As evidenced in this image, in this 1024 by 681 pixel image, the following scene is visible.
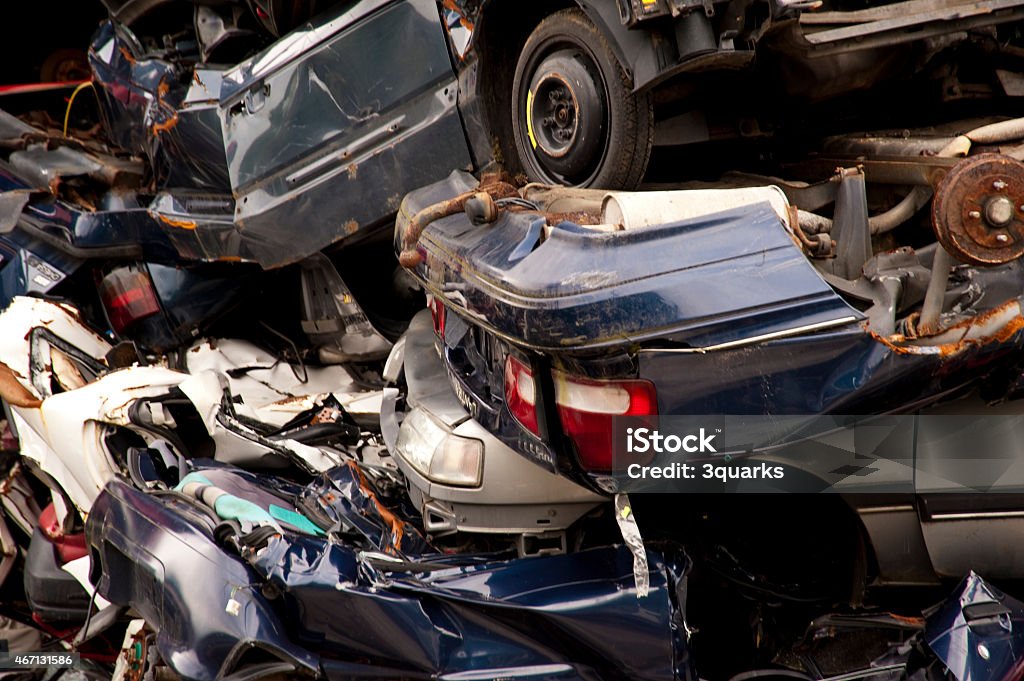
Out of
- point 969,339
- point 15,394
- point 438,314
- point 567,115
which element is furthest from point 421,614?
point 15,394

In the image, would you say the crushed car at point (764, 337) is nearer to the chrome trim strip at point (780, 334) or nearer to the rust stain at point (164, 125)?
the chrome trim strip at point (780, 334)

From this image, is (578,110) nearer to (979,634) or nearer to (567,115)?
(567,115)

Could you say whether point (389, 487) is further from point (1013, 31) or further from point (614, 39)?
point (1013, 31)

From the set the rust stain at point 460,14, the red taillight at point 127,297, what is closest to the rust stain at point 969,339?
the rust stain at point 460,14

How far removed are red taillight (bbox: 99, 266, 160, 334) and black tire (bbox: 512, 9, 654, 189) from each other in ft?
7.49

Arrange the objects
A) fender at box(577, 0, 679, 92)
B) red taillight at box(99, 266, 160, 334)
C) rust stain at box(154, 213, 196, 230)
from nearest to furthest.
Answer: fender at box(577, 0, 679, 92), rust stain at box(154, 213, 196, 230), red taillight at box(99, 266, 160, 334)

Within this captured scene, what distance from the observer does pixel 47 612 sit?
13.0ft

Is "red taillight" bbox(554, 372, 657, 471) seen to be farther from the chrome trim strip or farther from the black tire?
the black tire

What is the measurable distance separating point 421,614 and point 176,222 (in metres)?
2.62

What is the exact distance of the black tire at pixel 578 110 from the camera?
2.85 m

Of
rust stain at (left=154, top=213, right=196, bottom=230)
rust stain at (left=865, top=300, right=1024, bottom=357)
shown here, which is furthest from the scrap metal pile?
rust stain at (left=154, top=213, right=196, bottom=230)

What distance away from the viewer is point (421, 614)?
246 centimetres

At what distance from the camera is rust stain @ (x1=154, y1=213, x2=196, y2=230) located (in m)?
4.43

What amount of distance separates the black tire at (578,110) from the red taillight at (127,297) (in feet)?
7.49
